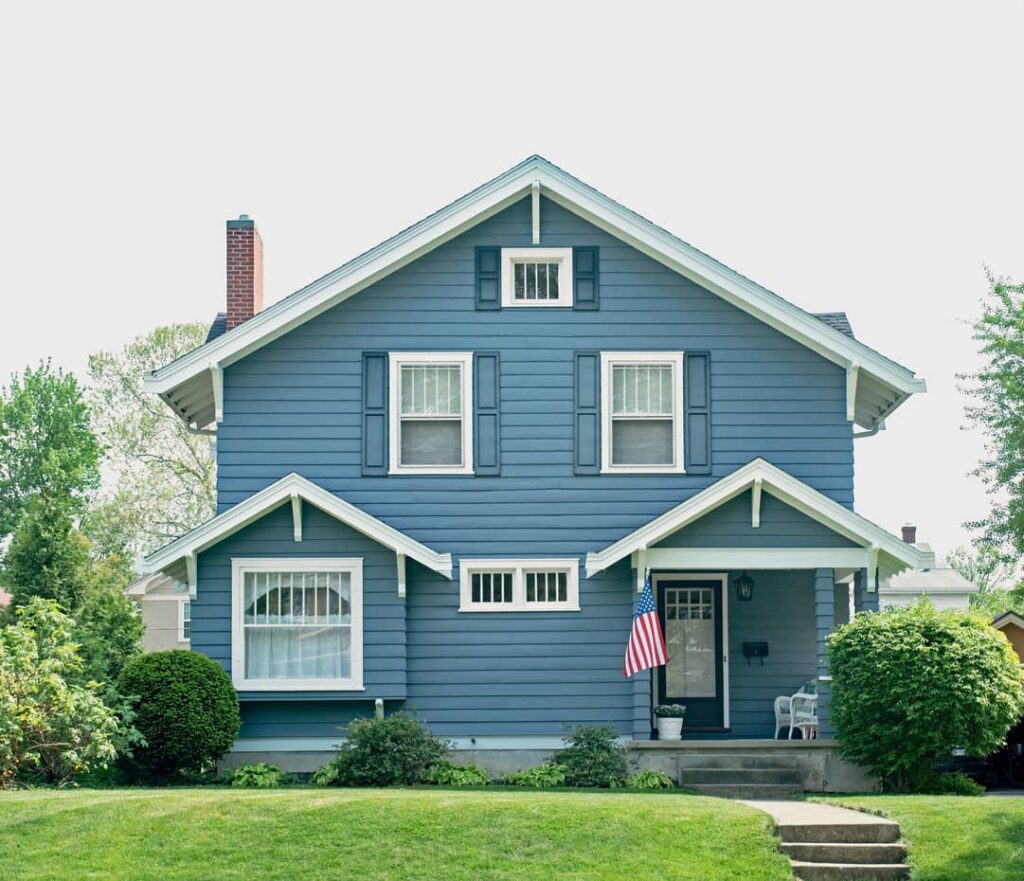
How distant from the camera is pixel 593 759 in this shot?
19.1 meters

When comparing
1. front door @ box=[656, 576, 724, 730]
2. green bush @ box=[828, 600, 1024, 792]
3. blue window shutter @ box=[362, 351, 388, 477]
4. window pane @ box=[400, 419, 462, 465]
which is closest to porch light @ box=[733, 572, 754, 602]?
front door @ box=[656, 576, 724, 730]

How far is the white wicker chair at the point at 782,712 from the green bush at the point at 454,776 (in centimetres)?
442

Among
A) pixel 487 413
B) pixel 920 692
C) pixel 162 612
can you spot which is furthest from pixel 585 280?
pixel 162 612

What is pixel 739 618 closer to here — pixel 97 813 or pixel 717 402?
pixel 717 402

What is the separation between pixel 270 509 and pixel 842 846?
8.68 metres

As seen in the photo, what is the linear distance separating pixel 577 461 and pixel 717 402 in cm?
202

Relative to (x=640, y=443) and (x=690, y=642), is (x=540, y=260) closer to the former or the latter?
(x=640, y=443)

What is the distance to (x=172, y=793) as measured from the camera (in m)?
16.0

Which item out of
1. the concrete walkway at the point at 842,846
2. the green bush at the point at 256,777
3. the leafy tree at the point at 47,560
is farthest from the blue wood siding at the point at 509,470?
the leafy tree at the point at 47,560

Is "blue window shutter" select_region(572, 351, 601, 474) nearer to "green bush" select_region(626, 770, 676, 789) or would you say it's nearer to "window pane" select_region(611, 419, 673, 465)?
"window pane" select_region(611, 419, 673, 465)

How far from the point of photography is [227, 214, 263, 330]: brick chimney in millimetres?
22297

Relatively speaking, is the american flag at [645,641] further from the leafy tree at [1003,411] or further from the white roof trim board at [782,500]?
the leafy tree at [1003,411]

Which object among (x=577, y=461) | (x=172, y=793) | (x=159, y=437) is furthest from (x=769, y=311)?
(x=159, y=437)

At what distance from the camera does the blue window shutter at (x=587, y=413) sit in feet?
68.6
